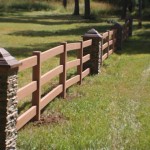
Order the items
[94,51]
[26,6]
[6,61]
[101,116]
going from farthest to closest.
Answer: [26,6], [94,51], [101,116], [6,61]

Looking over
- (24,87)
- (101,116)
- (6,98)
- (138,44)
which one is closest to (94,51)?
(101,116)

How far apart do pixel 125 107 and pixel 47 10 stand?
48664mm

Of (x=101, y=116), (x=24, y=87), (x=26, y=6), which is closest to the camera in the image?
(x=24, y=87)

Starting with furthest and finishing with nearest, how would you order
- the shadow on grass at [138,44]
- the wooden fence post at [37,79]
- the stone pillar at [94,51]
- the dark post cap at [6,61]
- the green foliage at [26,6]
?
the green foliage at [26,6] → the shadow on grass at [138,44] → the stone pillar at [94,51] → the wooden fence post at [37,79] → the dark post cap at [6,61]

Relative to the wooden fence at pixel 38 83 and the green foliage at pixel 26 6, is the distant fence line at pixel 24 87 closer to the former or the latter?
the wooden fence at pixel 38 83

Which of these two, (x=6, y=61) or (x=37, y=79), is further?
(x=37, y=79)

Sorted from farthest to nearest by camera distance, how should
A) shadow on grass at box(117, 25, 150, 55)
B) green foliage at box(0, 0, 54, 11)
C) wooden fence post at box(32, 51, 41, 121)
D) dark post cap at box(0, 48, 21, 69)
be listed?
1. green foliage at box(0, 0, 54, 11)
2. shadow on grass at box(117, 25, 150, 55)
3. wooden fence post at box(32, 51, 41, 121)
4. dark post cap at box(0, 48, 21, 69)

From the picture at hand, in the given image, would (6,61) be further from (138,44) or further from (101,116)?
(138,44)

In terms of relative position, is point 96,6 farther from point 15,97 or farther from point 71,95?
point 15,97

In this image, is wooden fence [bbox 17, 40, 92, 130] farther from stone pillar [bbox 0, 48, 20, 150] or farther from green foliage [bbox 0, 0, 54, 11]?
green foliage [bbox 0, 0, 54, 11]

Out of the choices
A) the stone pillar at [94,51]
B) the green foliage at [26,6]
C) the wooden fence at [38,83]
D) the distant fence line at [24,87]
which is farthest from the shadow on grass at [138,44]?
the green foliage at [26,6]

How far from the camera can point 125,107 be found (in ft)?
32.3

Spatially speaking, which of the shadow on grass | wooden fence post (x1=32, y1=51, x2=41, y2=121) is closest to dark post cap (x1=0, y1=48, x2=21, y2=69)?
wooden fence post (x1=32, y1=51, x2=41, y2=121)

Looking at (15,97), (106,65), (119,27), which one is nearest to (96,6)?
(119,27)
